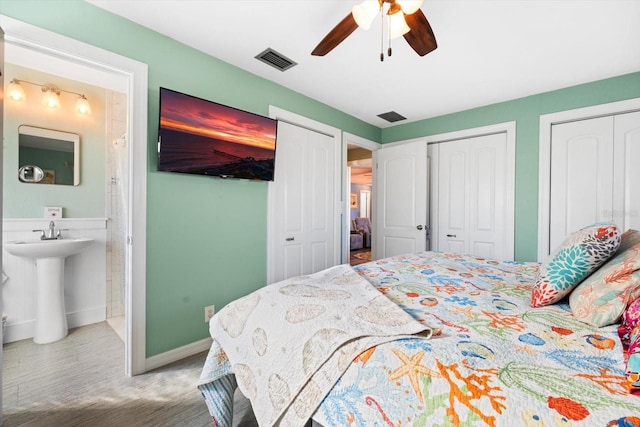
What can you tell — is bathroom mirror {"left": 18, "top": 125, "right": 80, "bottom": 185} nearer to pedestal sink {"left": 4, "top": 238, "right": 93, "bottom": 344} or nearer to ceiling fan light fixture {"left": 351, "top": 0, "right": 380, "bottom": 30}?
pedestal sink {"left": 4, "top": 238, "right": 93, "bottom": 344}

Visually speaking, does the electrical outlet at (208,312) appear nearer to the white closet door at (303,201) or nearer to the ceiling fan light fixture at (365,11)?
the white closet door at (303,201)

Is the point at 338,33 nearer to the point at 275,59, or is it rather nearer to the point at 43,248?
the point at 275,59

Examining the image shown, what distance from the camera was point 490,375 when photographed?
0.68 m

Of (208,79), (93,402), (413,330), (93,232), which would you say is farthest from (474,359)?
(93,232)

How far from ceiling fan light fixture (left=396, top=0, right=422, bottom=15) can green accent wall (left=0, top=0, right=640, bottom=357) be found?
1.59 meters

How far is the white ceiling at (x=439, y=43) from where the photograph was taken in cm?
178

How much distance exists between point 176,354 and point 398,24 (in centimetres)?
271

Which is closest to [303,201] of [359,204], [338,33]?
[338,33]

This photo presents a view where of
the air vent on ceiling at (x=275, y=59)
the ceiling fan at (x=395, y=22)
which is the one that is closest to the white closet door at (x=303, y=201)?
the air vent on ceiling at (x=275, y=59)

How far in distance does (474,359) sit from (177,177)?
216cm

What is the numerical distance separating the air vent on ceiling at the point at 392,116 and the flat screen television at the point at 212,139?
5.62 feet

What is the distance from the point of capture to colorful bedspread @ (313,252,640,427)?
0.59m

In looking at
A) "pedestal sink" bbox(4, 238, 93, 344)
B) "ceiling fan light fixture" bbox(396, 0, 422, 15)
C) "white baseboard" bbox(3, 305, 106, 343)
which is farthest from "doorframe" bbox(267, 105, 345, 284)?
"white baseboard" bbox(3, 305, 106, 343)

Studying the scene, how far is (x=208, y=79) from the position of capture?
2.33 m
